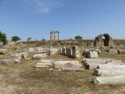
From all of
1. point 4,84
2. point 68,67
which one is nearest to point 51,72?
point 68,67

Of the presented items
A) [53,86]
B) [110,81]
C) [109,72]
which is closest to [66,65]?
[109,72]

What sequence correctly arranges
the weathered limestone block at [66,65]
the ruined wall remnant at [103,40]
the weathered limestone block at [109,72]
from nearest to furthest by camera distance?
the weathered limestone block at [109,72] < the weathered limestone block at [66,65] < the ruined wall remnant at [103,40]

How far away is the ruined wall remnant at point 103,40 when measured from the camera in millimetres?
25528

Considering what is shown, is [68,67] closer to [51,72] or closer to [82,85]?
[51,72]

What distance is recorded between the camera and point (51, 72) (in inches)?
313

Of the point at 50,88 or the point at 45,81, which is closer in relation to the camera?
the point at 50,88

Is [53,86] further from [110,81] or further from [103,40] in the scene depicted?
[103,40]

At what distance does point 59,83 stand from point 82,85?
797mm

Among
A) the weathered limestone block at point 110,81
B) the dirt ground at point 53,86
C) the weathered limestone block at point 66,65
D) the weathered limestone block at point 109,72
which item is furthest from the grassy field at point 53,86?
the weathered limestone block at point 66,65

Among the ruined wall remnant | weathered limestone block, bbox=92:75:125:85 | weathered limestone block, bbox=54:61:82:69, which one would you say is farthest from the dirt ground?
the ruined wall remnant

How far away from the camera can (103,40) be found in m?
26.9

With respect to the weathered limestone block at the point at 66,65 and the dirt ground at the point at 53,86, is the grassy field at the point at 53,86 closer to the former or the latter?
the dirt ground at the point at 53,86

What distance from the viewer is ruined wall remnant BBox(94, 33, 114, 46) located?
25528 millimetres

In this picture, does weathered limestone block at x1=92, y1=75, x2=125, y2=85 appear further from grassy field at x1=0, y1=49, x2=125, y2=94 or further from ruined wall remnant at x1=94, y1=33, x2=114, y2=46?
ruined wall remnant at x1=94, y1=33, x2=114, y2=46
